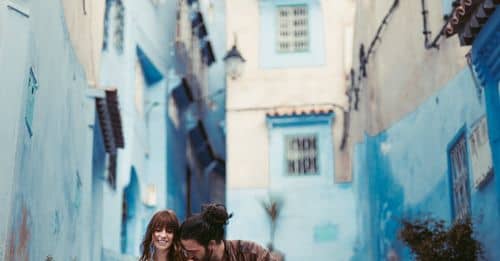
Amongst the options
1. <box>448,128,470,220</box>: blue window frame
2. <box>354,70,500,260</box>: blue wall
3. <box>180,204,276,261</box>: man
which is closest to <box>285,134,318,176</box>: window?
<box>354,70,500,260</box>: blue wall

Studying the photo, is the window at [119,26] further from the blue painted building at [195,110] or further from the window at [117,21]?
the blue painted building at [195,110]

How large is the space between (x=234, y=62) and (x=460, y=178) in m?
10.4

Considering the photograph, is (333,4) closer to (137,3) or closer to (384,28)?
(137,3)

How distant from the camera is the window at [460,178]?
32.1ft

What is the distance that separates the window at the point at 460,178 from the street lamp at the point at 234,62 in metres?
9.87

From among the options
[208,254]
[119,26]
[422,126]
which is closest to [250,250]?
[208,254]

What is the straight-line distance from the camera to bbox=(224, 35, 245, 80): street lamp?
19.6m

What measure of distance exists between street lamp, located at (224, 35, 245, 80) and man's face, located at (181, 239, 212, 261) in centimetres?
1419

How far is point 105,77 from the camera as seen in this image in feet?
50.1

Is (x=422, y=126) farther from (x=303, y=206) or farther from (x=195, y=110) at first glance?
(x=195, y=110)

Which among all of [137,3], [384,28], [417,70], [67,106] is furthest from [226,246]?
[137,3]

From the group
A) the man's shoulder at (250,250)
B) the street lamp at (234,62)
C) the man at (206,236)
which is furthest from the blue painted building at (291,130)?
the man at (206,236)

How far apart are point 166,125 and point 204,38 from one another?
251 inches

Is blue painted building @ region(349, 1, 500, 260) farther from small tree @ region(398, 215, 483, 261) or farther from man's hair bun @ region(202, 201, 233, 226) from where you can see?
man's hair bun @ region(202, 201, 233, 226)
